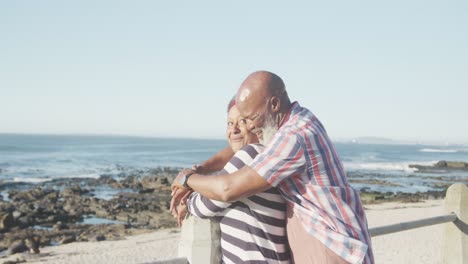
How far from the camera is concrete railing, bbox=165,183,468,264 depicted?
2.01m

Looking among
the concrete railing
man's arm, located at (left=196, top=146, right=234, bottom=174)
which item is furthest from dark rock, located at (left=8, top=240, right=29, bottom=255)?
man's arm, located at (left=196, top=146, right=234, bottom=174)

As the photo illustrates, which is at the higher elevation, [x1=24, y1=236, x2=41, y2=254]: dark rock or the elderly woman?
the elderly woman

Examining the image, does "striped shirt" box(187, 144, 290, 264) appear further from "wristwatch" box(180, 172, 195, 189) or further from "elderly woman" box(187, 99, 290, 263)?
"wristwatch" box(180, 172, 195, 189)

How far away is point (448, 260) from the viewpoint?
14.7 feet

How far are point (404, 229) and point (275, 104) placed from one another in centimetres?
213

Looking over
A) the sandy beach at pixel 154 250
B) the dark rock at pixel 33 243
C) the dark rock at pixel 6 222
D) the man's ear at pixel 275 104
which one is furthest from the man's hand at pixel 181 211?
the dark rock at pixel 6 222

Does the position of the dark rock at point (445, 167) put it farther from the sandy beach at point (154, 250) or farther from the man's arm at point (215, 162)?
the man's arm at point (215, 162)

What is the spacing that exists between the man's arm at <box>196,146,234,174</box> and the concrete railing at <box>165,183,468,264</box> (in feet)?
1.18

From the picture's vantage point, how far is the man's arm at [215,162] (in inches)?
94.3

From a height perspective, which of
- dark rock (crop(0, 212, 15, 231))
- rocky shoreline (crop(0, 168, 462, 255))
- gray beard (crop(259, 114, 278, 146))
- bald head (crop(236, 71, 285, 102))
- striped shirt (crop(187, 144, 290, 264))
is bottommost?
rocky shoreline (crop(0, 168, 462, 255))

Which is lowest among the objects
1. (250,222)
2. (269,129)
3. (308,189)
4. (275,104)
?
(250,222)

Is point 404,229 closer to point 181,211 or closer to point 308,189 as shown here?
point 308,189

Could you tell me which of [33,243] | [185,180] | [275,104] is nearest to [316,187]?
[275,104]

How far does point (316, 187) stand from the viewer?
188 centimetres
